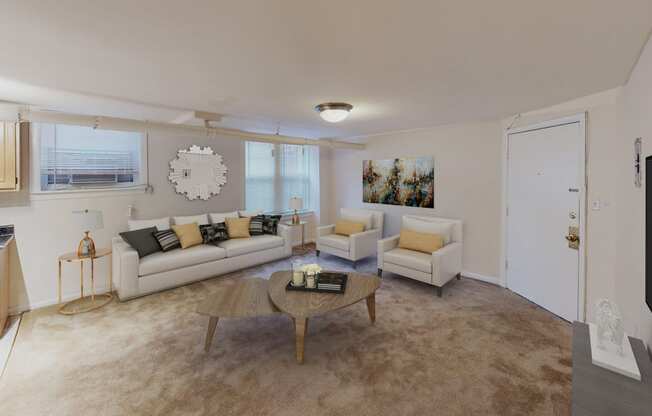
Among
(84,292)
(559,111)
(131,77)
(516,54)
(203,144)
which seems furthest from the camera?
(203,144)

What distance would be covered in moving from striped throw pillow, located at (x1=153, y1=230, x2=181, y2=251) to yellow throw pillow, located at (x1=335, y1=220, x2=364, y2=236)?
8.40 ft

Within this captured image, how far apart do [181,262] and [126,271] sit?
601mm

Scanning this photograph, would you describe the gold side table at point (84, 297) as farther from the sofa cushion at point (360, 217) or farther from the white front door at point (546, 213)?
the white front door at point (546, 213)

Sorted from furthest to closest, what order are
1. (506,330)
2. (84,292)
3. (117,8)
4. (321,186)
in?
(321,186) < (84,292) < (506,330) < (117,8)

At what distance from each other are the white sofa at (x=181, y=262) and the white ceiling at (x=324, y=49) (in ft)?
6.13

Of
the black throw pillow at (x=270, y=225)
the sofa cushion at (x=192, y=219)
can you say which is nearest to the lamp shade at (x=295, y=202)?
the black throw pillow at (x=270, y=225)

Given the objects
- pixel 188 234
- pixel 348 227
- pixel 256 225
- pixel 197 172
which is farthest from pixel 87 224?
pixel 348 227

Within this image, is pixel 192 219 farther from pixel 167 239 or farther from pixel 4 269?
pixel 4 269

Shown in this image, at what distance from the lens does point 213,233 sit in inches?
176

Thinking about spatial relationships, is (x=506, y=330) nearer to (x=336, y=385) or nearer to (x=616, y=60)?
(x=336, y=385)

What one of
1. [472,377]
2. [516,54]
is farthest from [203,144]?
[472,377]

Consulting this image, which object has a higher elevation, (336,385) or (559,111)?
(559,111)

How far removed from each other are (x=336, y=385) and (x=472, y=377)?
1.00m

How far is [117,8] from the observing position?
55.3 inches
